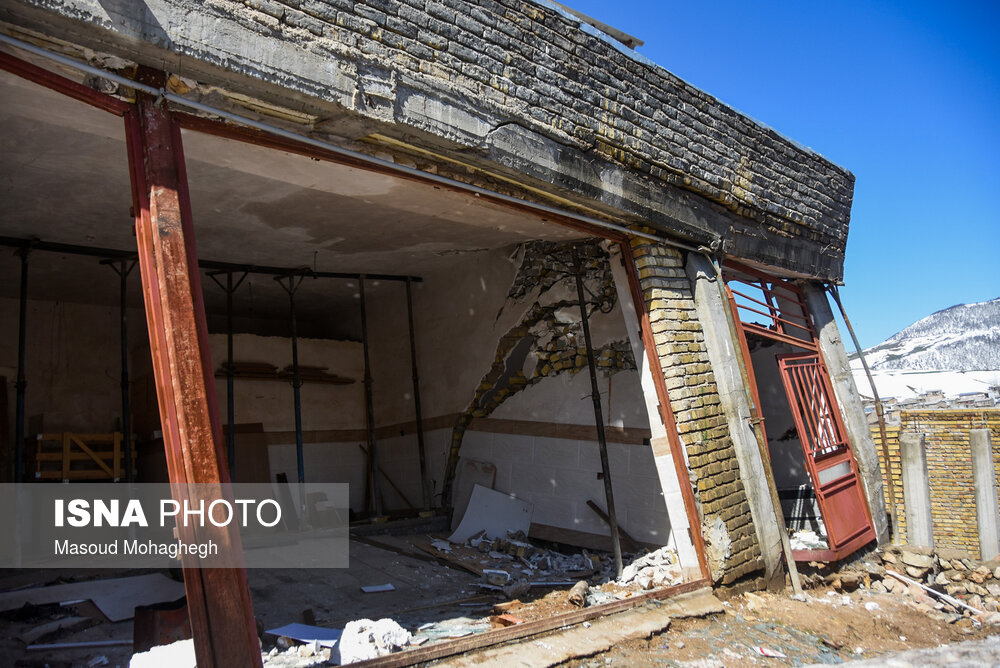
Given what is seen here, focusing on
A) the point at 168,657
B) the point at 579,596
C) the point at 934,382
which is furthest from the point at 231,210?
the point at 934,382

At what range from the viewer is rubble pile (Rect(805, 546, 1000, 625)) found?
6227 millimetres

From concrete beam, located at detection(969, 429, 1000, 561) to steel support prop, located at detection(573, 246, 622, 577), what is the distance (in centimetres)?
568

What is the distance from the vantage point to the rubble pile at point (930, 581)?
6227mm

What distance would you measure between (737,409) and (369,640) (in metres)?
3.68

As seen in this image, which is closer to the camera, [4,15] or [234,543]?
[4,15]

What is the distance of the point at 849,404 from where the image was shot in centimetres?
801

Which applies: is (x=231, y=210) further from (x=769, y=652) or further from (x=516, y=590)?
(x=769, y=652)

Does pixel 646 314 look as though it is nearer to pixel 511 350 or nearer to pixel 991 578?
pixel 511 350

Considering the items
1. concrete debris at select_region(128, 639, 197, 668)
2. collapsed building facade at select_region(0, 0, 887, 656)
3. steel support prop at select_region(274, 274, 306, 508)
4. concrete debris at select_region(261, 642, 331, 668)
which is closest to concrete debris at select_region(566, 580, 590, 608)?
collapsed building facade at select_region(0, 0, 887, 656)

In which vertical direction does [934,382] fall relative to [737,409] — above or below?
above

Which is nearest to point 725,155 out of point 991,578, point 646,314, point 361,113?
point 646,314

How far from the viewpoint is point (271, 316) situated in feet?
34.9

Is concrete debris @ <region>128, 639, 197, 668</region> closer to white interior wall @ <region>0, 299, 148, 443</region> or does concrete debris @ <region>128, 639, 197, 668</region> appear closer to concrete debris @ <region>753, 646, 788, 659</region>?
concrete debris @ <region>753, 646, 788, 659</region>

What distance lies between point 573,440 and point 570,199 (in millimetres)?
3128
